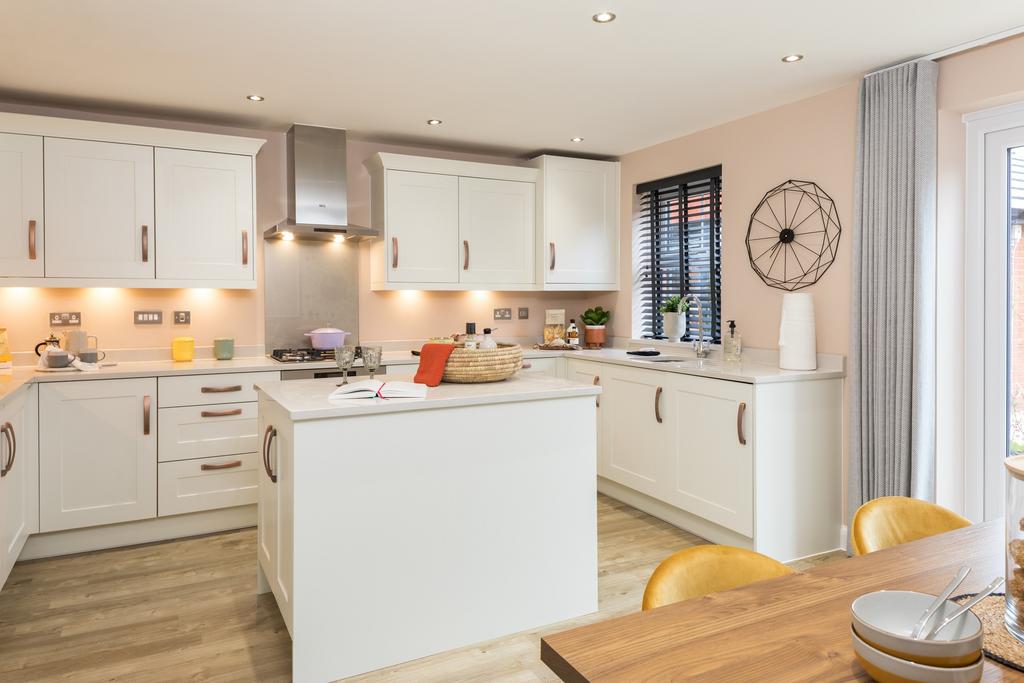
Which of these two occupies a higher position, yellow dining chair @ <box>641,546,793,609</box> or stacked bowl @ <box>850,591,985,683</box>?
stacked bowl @ <box>850,591,985,683</box>

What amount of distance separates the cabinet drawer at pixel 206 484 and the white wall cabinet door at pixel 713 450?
2.47 metres

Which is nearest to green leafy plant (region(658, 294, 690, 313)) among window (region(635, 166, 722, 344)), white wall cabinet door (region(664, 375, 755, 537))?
window (region(635, 166, 722, 344))

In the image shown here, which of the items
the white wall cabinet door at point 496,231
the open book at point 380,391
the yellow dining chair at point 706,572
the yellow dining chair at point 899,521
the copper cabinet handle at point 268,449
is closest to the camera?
the yellow dining chair at point 706,572

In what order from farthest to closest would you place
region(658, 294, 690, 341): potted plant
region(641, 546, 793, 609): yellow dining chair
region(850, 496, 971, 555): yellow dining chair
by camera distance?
region(658, 294, 690, 341): potted plant, region(850, 496, 971, 555): yellow dining chair, region(641, 546, 793, 609): yellow dining chair

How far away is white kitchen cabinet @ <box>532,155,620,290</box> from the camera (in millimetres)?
5008

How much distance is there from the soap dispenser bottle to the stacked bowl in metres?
3.08

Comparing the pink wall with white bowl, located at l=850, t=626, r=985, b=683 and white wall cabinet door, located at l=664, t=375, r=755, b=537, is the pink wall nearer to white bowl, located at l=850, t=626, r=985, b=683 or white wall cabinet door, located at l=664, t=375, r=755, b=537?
white wall cabinet door, located at l=664, t=375, r=755, b=537

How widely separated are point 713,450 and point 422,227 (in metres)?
2.44

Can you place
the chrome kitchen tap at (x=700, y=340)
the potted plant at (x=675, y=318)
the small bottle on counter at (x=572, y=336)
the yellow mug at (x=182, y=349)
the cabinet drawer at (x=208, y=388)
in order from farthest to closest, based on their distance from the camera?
the small bottle on counter at (x=572, y=336) < the potted plant at (x=675, y=318) < the chrome kitchen tap at (x=700, y=340) < the yellow mug at (x=182, y=349) < the cabinet drawer at (x=208, y=388)

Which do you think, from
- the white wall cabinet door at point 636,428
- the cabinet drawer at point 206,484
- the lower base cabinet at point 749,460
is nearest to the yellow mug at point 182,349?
the cabinet drawer at point 206,484

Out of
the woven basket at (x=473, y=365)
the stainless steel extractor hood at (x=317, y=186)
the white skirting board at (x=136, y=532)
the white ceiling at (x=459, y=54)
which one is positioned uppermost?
the white ceiling at (x=459, y=54)

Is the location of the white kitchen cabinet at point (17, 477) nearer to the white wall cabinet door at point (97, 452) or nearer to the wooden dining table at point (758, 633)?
the white wall cabinet door at point (97, 452)

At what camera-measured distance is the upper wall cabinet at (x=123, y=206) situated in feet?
11.6

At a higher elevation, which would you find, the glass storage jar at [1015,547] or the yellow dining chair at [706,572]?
the glass storage jar at [1015,547]
